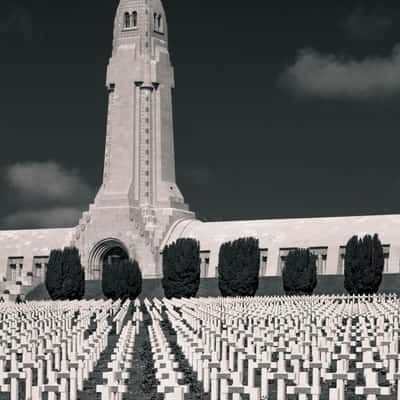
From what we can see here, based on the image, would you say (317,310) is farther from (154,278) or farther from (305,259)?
(154,278)

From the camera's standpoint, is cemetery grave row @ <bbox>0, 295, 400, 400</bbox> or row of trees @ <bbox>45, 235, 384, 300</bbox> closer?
cemetery grave row @ <bbox>0, 295, 400, 400</bbox>

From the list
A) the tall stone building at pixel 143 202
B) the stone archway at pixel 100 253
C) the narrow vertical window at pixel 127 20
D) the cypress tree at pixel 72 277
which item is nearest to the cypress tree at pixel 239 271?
the cypress tree at pixel 72 277

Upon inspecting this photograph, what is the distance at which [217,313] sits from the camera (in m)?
40.9

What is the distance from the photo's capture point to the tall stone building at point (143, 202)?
294 ft

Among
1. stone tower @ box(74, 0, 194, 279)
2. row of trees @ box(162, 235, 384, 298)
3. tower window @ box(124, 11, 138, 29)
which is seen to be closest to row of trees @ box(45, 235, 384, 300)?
row of trees @ box(162, 235, 384, 298)

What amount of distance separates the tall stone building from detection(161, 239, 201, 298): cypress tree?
1582 centimetres

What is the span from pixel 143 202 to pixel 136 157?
3932 mm

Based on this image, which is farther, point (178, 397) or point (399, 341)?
point (399, 341)

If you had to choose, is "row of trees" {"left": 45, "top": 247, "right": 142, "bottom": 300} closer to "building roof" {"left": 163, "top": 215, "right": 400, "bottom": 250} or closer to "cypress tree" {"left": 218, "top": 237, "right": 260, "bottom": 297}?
"cypress tree" {"left": 218, "top": 237, "right": 260, "bottom": 297}

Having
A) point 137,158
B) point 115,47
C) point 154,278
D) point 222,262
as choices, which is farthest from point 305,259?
point 115,47

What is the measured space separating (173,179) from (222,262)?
→ 24.5 meters

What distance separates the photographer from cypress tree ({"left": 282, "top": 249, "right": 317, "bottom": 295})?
69.0 metres

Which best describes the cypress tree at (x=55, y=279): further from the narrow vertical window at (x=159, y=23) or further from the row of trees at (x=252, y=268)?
the narrow vertical window at (x=159, y=23)

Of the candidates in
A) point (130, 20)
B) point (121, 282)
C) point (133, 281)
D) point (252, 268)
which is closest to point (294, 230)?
point (252, 268)
